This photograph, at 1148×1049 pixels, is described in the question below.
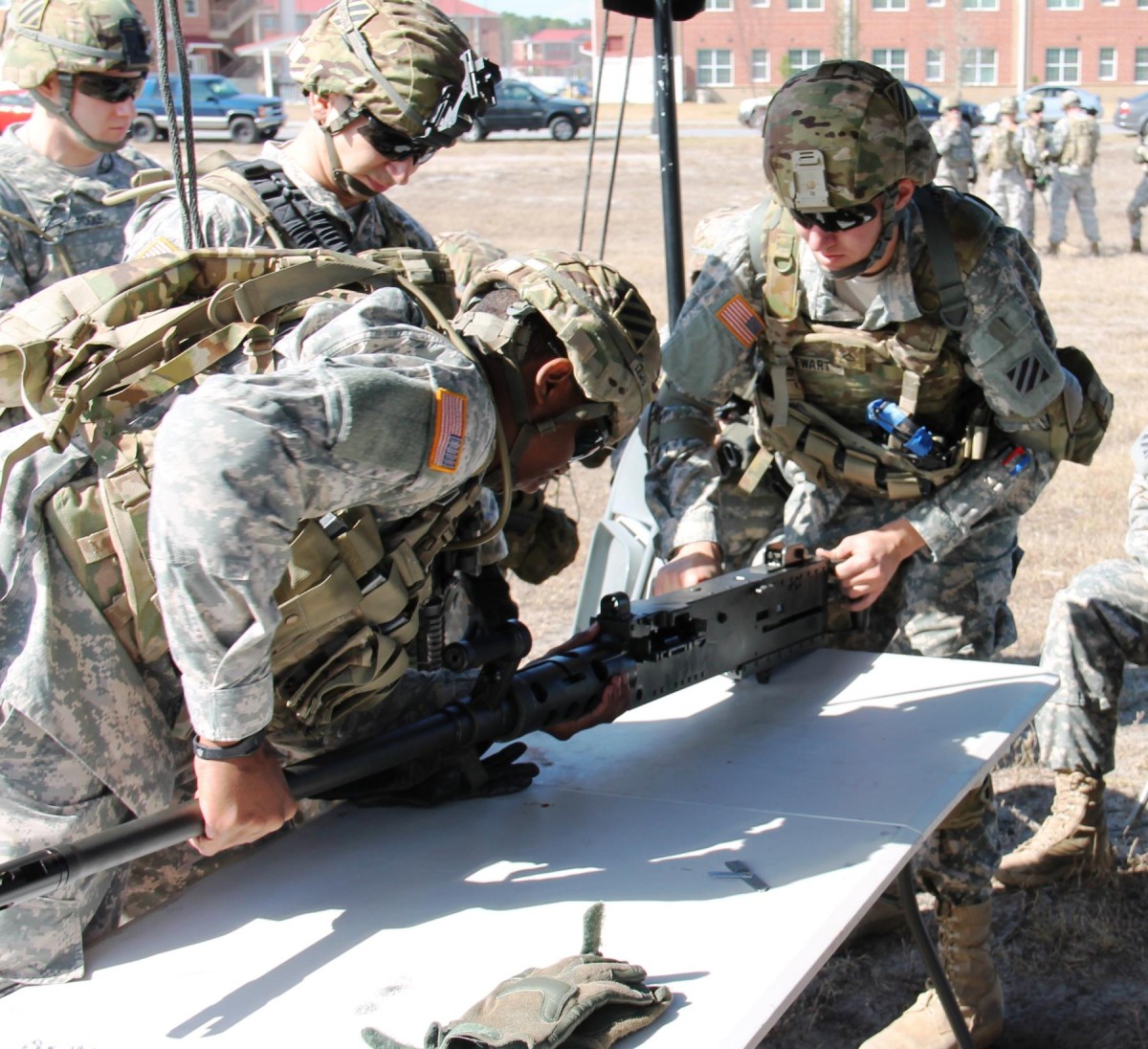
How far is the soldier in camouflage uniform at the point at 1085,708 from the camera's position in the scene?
3881mm

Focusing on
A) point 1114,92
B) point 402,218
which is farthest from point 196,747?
point 1114,92

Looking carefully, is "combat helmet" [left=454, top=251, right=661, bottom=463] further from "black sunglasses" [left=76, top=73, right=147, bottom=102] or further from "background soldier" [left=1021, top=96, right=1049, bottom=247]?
"background soldier" [left=1021, top=96, right=1049, bottom=247]

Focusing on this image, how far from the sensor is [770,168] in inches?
121

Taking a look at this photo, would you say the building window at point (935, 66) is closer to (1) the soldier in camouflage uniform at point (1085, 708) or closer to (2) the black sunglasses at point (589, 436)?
(1) the soldier in camouflage uniform at point (1085, 708)

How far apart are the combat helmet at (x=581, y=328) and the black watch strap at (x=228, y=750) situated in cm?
66

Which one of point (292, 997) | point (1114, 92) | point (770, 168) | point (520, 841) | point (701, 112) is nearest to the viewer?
point (292, 997)

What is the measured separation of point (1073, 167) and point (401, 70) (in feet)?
48.7

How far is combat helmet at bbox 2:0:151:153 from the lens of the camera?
389 cm

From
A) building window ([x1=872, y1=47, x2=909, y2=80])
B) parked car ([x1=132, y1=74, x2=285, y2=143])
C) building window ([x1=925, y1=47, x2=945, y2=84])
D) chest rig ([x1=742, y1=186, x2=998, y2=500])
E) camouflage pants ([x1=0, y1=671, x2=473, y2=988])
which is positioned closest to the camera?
camouflage pants ([x1=0, y1=671, x2=473, y2=988])

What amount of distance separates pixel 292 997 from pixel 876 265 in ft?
6.82

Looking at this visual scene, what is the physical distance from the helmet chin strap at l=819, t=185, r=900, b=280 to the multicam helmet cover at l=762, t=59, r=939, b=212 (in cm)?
6

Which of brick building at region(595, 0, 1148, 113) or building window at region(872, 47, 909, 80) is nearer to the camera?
brick building at region(595, 0, 1148, 113)

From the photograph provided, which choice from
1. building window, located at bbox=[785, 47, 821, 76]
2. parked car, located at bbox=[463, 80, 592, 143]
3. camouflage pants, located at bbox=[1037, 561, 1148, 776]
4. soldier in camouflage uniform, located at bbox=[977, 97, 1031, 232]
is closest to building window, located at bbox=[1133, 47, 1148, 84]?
building window, located at bbox=[785, 47, 821, 76]

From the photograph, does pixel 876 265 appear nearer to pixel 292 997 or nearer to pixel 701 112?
pixel 292 997
